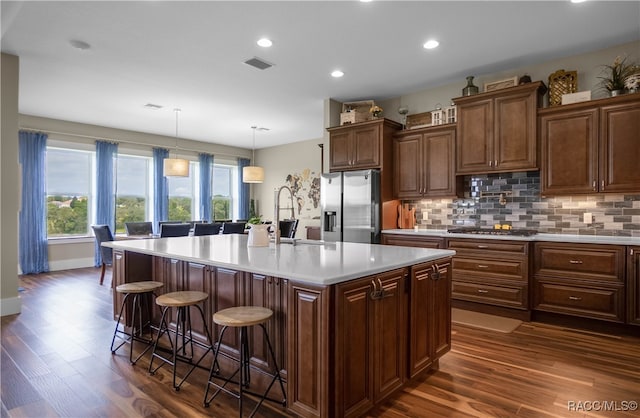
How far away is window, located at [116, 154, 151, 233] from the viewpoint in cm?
744

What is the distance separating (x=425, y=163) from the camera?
473 centimetres

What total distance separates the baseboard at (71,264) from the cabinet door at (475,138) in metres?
6.88

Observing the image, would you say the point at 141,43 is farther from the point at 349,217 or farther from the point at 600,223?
the point at 600,223

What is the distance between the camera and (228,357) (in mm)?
2520

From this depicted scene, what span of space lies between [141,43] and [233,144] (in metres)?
5.78

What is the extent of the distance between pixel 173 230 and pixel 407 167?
348 centimetres

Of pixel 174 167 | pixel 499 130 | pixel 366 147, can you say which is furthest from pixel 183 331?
pixel 174 167

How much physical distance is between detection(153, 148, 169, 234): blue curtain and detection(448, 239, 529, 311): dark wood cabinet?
20.2 ft

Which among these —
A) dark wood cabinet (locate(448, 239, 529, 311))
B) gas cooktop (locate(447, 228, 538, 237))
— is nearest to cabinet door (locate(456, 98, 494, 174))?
gas cooktop (locate(447, 228, 538, 237))

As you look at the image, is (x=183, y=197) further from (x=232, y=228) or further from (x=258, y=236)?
(x=258, y=236)

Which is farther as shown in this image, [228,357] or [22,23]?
[22,23]

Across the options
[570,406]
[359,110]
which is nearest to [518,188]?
[359,110]

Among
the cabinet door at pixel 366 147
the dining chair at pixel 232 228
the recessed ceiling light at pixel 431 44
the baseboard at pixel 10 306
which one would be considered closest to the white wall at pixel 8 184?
the baseboard at pixel 10 306

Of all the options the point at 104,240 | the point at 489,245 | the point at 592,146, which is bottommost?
the point at 104,240
